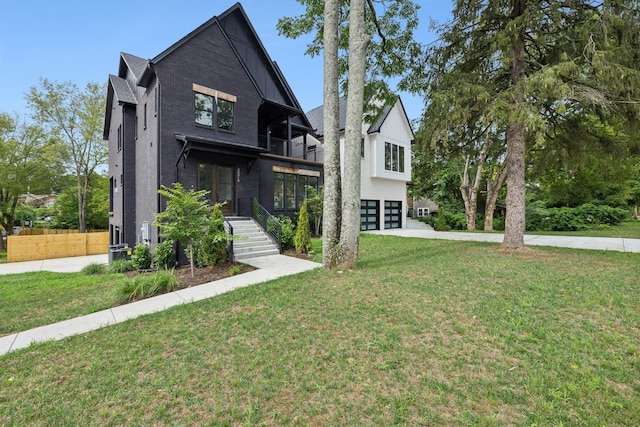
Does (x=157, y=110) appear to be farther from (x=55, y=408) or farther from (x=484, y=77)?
(x=484, y=77)

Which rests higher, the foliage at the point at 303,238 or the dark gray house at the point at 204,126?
the dark gray house at the point at 204,126

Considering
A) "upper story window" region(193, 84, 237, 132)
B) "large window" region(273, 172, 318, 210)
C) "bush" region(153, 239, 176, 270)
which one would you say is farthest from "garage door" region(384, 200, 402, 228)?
"bush" region(153, 239, 176, 270)

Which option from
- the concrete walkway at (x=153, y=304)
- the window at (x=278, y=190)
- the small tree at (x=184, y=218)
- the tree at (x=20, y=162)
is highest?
the tree at (x=20, y=162)

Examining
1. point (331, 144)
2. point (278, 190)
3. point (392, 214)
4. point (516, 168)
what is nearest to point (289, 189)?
point (278, 190)

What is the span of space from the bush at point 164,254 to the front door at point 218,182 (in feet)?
9.24

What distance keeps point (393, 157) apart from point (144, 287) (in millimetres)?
17441

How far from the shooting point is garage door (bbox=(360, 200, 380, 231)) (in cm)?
1883

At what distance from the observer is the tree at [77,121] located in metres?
23.3

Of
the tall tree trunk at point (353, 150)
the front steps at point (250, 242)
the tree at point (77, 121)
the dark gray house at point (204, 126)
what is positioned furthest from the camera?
the tree at point (77, 121)

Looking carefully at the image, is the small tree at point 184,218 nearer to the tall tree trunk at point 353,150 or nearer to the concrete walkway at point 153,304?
the concrete walkway at point 153,304

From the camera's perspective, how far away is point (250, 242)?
10.6m

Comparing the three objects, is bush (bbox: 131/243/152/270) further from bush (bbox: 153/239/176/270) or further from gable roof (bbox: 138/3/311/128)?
gable roof (bbox: 138/3/311/128)

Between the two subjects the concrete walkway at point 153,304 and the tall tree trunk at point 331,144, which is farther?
the tall tree trunk at point 331,144

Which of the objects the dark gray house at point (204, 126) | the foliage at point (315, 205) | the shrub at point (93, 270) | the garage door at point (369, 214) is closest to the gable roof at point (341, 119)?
the dark gray house at point (204, 126)
